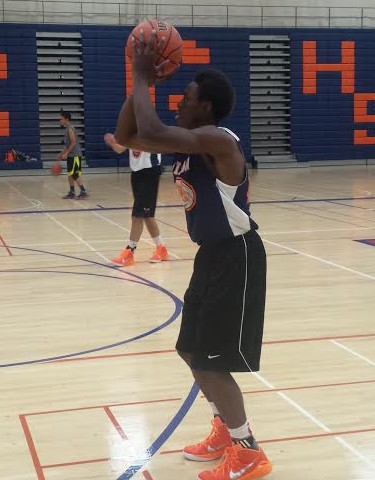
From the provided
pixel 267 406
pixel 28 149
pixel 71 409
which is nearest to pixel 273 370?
pixel 267 406

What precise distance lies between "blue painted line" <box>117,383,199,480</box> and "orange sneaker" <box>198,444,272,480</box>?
299mm

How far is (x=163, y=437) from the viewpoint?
3910 millimetres

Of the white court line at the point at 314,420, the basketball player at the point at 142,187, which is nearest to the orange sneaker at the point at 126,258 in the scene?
the basketball player at the point at 142,187

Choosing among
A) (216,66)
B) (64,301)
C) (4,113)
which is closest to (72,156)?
(4,113)

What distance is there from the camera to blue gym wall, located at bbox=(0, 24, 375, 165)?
21.0 metres

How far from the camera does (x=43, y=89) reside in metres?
21.4

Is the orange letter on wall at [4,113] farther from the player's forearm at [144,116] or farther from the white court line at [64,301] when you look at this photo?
the player's forearm at [144,116]

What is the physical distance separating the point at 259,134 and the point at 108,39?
16.7 ft

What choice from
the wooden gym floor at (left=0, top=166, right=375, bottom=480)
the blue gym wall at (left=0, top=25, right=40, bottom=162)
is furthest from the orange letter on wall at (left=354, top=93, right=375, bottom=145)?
the wooden gym floor at (left=0, top=166, right=375, bottom=480)

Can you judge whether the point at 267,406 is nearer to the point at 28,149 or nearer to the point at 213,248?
the point at 213,248

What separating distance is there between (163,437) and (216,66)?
1940 centimetres

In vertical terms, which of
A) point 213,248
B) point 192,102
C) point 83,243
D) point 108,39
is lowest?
point 83,243

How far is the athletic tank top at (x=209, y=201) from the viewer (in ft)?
10.8

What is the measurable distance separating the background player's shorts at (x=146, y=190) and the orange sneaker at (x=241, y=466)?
5259mm
